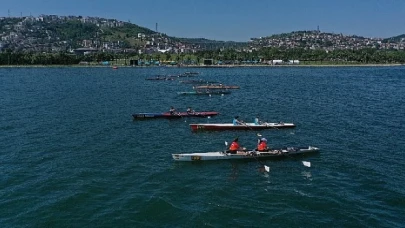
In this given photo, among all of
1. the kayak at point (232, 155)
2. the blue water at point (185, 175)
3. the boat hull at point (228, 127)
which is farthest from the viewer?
the boat hull at point (228, 127)

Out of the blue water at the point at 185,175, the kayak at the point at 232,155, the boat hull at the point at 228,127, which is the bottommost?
the blue water at the point at 185,175

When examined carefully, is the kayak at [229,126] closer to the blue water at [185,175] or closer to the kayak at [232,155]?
the blue water at [185,175]

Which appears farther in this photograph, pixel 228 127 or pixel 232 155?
pixel 228 127

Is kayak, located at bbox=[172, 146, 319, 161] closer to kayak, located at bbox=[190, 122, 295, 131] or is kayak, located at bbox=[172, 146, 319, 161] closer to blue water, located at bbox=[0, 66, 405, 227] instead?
blue water, located at bbox=[0, 66, 405, 227]

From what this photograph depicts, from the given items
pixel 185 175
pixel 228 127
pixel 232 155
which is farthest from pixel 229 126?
pixel 185 175

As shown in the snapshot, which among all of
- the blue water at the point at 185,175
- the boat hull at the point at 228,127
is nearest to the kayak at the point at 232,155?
the blue water at the point at 185,175

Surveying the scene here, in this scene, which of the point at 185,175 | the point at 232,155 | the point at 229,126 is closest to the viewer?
the point at 185,175

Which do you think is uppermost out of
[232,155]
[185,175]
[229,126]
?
[229,126]

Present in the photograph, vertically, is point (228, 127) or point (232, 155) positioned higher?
point (228, 127)

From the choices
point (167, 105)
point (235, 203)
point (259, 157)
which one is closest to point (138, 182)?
point (235, 203)

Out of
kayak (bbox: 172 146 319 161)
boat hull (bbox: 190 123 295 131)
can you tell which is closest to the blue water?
kayak (bbox: 172 146 319 161)

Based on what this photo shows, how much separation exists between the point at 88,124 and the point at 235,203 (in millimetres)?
35854

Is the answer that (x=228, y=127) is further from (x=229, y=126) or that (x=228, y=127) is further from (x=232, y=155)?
(x=232, y=155)

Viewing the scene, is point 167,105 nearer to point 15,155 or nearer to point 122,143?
point 122,143
